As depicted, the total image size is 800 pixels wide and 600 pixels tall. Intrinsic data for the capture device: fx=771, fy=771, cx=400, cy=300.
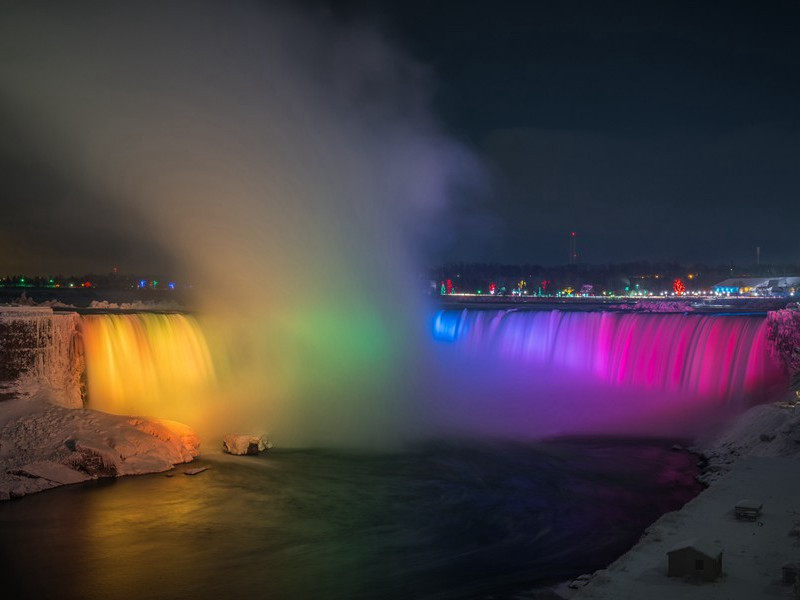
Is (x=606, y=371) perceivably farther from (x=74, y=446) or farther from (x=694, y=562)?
(x=694, y=562)

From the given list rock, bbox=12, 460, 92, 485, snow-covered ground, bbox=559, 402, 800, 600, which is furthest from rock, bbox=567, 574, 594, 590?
rock, bbox=12, 460, 92, 485

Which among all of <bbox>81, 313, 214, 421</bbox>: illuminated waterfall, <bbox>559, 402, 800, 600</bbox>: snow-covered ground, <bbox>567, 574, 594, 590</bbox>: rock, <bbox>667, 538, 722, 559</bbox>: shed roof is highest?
<bbox>81, 313, 214, 421</bbox>: illuminated waterfall

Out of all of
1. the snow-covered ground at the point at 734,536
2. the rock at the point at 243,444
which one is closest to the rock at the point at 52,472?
the rock at the point at 243,444

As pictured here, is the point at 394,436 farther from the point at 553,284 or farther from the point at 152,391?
the point at 553,284

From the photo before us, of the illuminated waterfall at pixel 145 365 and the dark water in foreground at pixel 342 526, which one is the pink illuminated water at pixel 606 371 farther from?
Answer: the illuminated waterfall at pixel 145 365

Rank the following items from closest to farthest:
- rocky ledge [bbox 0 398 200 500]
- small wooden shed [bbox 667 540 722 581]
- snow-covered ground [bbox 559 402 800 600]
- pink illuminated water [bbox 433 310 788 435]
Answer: snow-covered ground [bbox 559 402 800 600] < small wooden shed [bbox 667 540 722 581] < rocky ledge [bbox 0 398 200 500] < pink illuminated water [bbox 433 310 788 435]

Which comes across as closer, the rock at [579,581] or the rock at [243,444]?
the rock at [579,581]

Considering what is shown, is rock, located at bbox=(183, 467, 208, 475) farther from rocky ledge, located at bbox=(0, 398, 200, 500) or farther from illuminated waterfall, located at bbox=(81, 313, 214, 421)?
illuminated waterfall, located at bbox=(81, 313, 214, 421)

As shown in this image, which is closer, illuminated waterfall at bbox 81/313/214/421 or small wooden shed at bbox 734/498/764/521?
small wooden shed at bbox 734/498/764/521

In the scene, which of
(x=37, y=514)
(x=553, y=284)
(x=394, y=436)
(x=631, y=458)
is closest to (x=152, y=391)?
(x=394, y=436)
